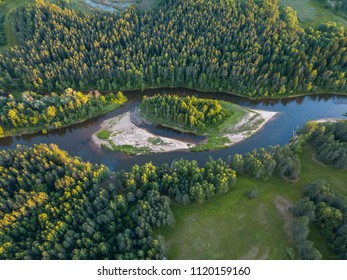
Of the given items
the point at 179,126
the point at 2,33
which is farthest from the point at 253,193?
the point at 2,33

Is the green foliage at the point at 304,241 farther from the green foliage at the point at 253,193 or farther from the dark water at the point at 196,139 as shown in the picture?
the dark water at the point at 196,139

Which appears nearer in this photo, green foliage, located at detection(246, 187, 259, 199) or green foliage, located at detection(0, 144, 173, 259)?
green foliage, located at detection(0, 144, 173, 259)

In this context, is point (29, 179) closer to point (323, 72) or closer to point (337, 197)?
point (337, 197)

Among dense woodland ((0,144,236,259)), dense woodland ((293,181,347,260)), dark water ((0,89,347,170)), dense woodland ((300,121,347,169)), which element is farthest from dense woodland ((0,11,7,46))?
dense woodland ((293,181,347,260))

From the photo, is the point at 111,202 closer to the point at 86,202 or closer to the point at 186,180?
the point at 86,202

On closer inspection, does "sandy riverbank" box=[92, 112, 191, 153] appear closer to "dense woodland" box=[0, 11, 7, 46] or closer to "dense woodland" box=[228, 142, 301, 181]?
"dense woodland" box=[228, 142, 301, 181]

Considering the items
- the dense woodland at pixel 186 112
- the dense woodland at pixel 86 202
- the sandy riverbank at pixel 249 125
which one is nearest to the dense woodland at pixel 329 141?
the sandy riverbank at pixel 249 125
